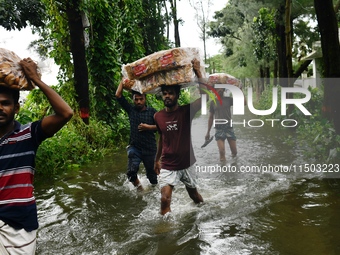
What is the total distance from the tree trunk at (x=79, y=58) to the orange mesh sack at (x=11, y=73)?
7883 millimetres

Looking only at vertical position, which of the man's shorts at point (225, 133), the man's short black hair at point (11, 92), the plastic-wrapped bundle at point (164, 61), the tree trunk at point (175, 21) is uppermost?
the tree trunk at point (175, 21)

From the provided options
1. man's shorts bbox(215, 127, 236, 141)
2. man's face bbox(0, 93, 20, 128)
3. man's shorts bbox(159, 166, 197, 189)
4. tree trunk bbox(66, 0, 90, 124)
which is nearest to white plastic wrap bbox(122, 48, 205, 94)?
man's shorts bbox(159, 166, 197, 189)

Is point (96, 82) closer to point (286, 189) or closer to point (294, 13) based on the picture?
point (286, 189)

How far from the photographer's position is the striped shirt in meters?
2.53

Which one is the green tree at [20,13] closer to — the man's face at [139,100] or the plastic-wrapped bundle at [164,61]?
the man's face at [139,100]

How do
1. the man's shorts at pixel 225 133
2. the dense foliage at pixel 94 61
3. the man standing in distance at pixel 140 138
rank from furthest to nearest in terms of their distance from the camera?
1. the man's shorts at pixel 225 133
2. the dense foliage at pixel 94 61
3. the man standing in distance at pixel 140 138

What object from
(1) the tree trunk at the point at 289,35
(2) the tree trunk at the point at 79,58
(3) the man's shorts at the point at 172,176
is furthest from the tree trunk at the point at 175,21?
(3) the man's shorts at the point at 172,176

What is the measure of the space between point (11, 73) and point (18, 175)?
0.65 metres

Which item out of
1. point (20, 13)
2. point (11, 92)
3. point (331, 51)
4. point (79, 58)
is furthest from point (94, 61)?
point (11, 92)

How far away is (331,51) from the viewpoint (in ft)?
23.2

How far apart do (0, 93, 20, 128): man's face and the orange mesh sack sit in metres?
0.08

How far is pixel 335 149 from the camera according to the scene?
6.78m

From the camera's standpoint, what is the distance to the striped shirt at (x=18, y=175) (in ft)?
8.30

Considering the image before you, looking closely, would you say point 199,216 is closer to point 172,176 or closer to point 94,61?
point 172,176
